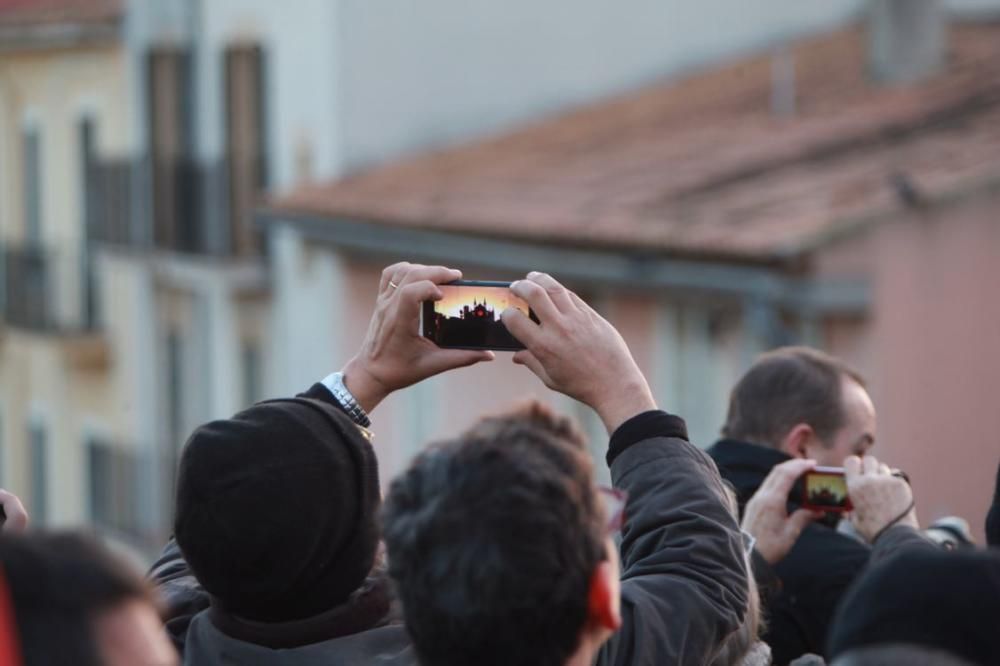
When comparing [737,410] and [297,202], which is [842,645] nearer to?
[737,410]

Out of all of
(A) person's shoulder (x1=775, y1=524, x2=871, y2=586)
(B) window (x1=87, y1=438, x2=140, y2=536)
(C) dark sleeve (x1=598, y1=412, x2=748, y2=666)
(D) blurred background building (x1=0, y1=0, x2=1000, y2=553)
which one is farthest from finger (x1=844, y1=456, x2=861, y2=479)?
(B) window (x1=87, y1=438, x2=140, y2=536)

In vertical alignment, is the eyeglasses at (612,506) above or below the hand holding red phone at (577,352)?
below

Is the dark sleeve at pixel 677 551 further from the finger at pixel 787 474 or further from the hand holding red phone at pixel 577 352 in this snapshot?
the finger at pixel 787 474

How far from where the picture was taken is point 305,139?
58.1ft

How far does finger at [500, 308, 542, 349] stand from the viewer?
115 inches

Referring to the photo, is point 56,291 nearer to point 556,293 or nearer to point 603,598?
point 556,293

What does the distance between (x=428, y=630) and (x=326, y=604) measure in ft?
1.40

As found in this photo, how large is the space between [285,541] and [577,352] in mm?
505

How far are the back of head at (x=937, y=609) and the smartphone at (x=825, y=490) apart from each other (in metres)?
1.62

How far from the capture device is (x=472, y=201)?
1412 cm

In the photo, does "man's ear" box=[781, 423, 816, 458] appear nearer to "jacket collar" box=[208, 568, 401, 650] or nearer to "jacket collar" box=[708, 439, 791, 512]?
"jacket collar" box=[708, 439, 791, 512]

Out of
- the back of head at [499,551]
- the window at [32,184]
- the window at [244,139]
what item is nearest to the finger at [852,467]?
the back of head at [499,551]

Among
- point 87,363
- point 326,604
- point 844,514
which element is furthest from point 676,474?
point 87,363

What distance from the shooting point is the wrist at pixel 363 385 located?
11.1 feet
